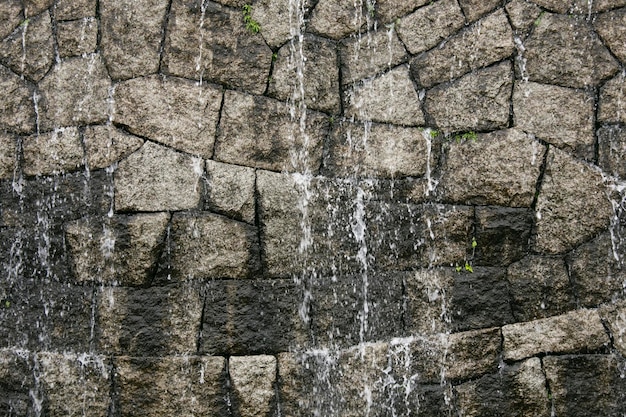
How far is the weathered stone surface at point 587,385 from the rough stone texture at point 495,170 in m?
0.79

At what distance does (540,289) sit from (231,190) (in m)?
1.57

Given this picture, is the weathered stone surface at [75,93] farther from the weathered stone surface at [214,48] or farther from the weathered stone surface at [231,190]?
the weathered stone surface at [231,190]

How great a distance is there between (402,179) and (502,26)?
0.94m

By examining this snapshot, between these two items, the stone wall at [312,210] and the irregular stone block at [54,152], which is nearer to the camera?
the stone wall at [312,210]

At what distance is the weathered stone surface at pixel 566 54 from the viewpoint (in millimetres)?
3271

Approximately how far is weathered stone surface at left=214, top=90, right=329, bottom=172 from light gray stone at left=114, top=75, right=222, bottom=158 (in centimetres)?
6

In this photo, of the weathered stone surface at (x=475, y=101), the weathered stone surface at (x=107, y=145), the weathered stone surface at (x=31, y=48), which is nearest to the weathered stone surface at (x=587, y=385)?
the weathered stone surface at (x=475, y=101)

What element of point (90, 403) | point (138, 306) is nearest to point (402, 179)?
point (138, 306)

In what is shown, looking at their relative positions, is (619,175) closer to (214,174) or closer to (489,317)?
(489,317)

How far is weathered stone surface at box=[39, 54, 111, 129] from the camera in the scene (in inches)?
129

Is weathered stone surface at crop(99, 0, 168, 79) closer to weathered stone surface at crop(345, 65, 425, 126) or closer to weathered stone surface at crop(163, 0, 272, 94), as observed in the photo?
weathered stone surface at crop(163, 0, 272, 94)

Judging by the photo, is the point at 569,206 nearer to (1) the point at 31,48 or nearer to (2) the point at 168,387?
(2) the point at 168,387

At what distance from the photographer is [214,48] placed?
3316 millimetres

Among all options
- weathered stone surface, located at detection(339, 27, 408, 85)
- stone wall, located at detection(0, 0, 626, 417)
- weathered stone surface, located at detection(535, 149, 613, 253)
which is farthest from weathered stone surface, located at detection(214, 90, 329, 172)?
weathered stone surface, located at detection(535, 149, 613, 253)
